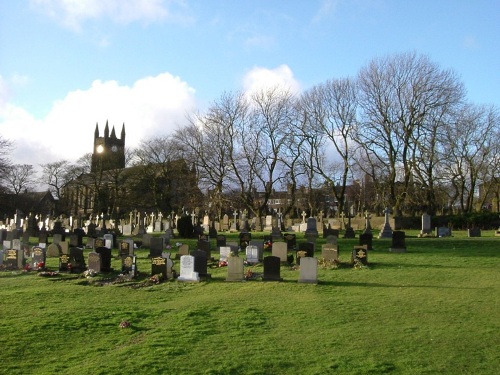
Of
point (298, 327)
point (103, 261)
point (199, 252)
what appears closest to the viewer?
point (298, 327)

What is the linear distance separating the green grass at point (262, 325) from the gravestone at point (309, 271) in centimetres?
24

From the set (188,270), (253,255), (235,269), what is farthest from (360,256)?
(188,270)

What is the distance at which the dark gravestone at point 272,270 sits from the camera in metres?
14.1

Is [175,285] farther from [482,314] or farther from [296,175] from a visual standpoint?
[296,175]

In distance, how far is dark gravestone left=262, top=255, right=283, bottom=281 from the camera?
553 inches

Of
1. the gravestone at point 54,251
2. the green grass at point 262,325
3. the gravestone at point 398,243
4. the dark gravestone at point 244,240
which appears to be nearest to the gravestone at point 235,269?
the green grass at point 262,325

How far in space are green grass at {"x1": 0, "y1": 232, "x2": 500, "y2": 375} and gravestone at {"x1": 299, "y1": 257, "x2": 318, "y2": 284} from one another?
0.24 meters

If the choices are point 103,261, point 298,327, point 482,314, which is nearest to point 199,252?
point 103,261

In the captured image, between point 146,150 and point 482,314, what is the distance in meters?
51.2

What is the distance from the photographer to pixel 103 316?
1019cm

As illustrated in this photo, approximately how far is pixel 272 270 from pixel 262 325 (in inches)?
192

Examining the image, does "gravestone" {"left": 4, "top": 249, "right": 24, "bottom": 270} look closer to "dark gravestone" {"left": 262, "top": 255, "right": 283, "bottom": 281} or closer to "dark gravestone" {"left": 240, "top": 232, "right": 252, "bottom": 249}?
"dark gravestone" {"left": 262, "top": 255, "right": 283, "bottom": 281}

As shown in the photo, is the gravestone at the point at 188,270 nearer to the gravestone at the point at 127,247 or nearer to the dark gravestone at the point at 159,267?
the dark gravestone at the point at 159,267

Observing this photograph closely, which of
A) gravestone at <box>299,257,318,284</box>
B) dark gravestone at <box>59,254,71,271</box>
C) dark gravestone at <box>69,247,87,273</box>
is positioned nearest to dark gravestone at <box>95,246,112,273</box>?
dark gravestone at <box>69,247,87,273</box>
